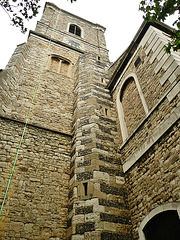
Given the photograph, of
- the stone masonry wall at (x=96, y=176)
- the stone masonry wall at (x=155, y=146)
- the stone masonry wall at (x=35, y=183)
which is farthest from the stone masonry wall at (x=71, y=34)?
the stone masonry wall at (x=35, y=183)

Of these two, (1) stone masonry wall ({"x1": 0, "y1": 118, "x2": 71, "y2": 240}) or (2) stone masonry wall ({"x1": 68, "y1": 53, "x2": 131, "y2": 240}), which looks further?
(1) stone masonry wall ({"x1": 0, "y1": 118, "x2": 71, "y2": 240})

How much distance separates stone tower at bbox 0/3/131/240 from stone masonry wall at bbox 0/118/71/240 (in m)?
0.02

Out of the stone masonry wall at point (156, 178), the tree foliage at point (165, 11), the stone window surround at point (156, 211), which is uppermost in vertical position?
the tree foliage at point (165, 11)

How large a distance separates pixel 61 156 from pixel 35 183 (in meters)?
1.21

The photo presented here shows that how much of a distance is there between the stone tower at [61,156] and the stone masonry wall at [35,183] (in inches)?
0.8

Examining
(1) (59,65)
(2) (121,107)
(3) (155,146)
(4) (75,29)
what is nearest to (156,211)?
(3) (155,146)

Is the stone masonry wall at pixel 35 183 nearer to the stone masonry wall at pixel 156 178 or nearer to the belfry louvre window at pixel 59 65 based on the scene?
the stone masonry wall at pixel 156 178

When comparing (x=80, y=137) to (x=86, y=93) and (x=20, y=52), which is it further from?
(x=20, y=52)

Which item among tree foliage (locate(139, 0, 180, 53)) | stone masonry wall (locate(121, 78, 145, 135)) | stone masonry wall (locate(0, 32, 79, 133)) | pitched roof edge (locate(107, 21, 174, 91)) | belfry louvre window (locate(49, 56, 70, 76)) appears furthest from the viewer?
belfry louvre window (locate(49, 56, 70, 76))

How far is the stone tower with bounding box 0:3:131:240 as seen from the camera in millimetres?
4500

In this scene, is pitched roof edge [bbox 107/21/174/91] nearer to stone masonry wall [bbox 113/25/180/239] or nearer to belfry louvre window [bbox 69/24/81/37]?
stone masonry wall [bbox 113/25/180/239]

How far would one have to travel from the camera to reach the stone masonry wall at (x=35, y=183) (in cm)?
450

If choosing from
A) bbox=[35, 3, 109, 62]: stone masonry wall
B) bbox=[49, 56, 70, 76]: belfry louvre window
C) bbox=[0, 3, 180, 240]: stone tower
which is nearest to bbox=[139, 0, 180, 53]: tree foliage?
bbox=[0, 3, 180, 240]: stone tower

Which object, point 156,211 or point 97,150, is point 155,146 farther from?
point 97,150
